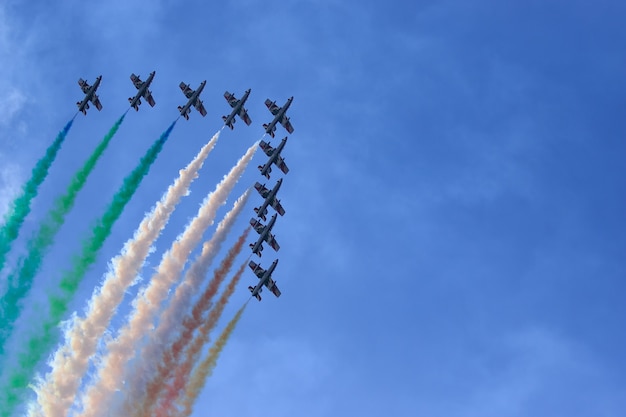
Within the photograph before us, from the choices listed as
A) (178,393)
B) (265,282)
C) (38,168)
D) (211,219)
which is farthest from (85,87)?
(178,393)

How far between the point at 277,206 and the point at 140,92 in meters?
19.8

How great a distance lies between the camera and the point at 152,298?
10206cm

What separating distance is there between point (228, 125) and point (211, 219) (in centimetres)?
1248

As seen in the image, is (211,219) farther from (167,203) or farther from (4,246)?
(4,246)

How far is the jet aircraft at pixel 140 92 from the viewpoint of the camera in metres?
112

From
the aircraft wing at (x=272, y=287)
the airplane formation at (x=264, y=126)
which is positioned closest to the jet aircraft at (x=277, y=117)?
the airplane formation at (x=264, y=126)

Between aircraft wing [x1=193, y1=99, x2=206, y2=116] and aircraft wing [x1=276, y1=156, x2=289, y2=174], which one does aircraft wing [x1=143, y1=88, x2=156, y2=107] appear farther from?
aircraft wing [x1=276, y1=156, x2=289, y2=174]

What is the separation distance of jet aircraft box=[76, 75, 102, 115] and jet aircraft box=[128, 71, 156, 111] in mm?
3785

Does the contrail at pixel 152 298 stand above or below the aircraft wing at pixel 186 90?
below

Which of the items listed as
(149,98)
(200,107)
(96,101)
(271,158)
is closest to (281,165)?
(271,158)

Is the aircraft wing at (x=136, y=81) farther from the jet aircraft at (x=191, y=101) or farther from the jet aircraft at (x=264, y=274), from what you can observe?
the jet aircraft at (x=264, y=274)

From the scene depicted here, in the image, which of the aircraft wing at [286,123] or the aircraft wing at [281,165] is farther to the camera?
the aircraft wing at [286,123]

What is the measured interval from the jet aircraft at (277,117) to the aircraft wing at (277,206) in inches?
312

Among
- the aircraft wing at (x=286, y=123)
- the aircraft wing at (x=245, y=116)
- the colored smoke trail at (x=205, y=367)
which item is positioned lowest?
the colored smoke trail at (x=205, y=367)
